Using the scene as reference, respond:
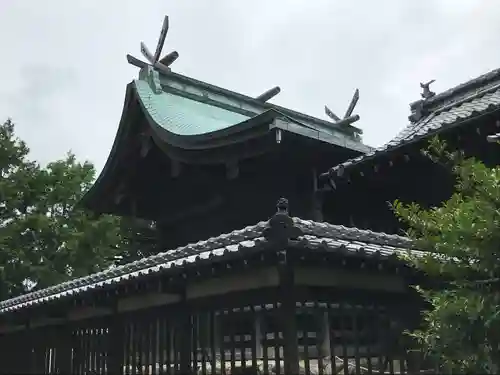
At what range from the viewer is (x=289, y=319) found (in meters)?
6.00

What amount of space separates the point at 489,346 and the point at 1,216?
1994 cm

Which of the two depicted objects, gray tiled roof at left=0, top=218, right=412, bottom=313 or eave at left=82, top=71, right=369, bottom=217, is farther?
eave at left=82, top=71, right=369, bottom=217

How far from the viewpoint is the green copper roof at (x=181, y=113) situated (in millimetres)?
12188

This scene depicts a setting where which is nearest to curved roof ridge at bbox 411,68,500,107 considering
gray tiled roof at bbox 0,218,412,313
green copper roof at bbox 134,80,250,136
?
green copper roof at bbox 134,80,250,136

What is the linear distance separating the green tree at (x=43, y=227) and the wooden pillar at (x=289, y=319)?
16389 millimetres

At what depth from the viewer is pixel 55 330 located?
11.1 meters

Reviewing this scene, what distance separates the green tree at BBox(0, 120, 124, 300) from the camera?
21.0 meters

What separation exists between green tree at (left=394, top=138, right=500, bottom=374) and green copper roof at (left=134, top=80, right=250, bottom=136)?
22.9ft

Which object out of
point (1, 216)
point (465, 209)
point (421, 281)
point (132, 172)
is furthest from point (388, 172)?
point (1, 216)

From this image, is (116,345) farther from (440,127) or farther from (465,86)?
(465,86)

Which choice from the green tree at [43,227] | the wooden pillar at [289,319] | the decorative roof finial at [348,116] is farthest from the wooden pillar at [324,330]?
the green tree at [43,227]

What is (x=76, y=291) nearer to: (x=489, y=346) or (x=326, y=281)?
(x=326, y=281)

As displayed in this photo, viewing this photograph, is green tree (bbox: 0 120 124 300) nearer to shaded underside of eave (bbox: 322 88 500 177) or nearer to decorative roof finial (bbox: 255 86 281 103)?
decorative roof finial (bbox: 255 86 281 103)

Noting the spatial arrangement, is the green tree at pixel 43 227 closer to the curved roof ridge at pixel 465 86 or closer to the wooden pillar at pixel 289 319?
the curved roof ridge at pixel 465 86
